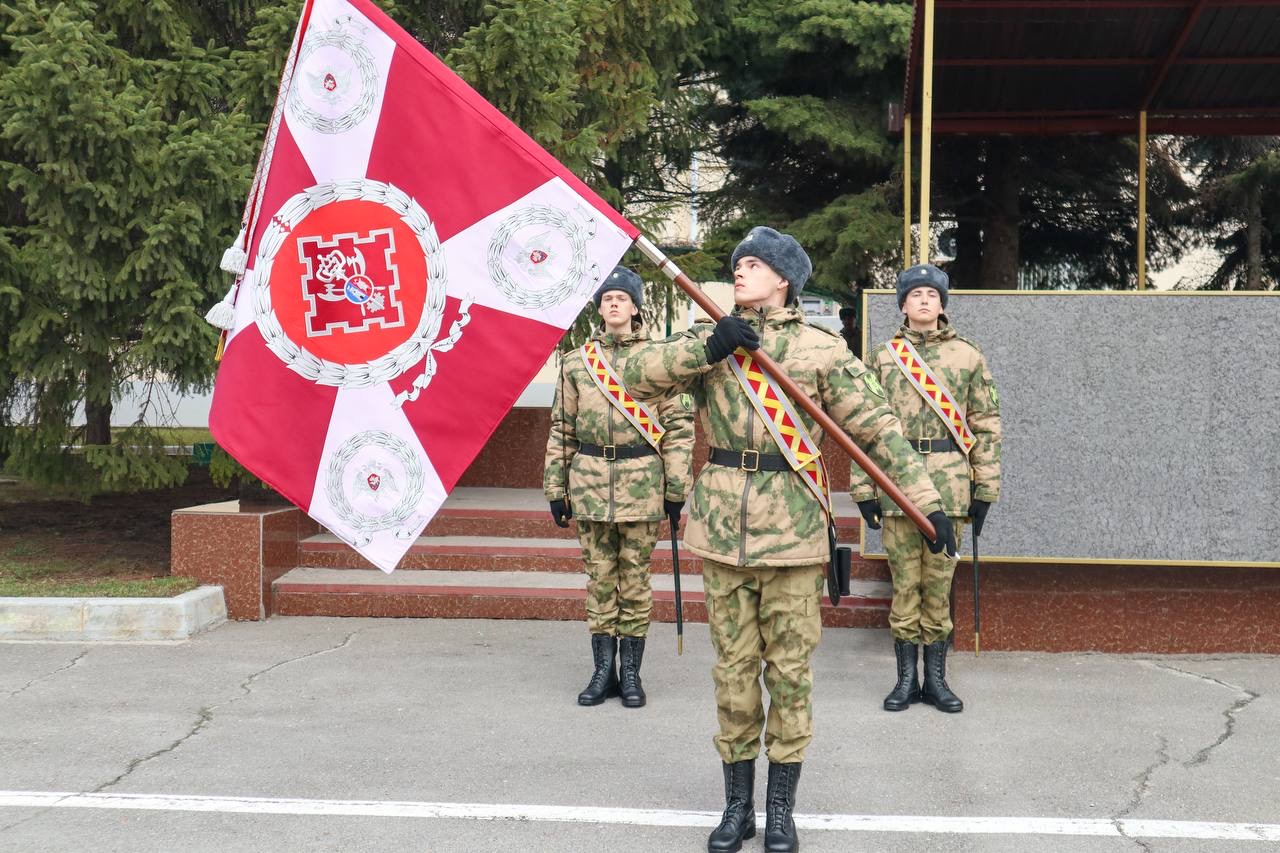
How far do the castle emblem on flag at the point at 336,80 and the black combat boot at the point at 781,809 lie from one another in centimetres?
266

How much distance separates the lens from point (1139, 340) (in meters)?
7.05

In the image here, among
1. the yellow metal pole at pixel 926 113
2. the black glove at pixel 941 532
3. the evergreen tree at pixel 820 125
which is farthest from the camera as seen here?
the evergreen tree at pixel 820 125

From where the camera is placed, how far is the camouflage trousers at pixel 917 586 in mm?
6332

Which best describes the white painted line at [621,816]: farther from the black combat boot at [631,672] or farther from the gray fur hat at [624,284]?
the gray fur hat at [624,284]

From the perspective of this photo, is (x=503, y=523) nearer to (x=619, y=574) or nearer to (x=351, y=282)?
(x=619, y=574)

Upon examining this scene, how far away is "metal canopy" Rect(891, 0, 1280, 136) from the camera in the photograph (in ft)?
28.2

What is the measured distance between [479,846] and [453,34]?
7397 millimetres

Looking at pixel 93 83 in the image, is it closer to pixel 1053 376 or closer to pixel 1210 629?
pixel 1053 376

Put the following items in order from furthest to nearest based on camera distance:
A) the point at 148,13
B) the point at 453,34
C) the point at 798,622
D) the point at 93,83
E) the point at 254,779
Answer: the point at 453,34, the point at 148,13, the point at 93,83, the point at 254,779, the point at 798,622

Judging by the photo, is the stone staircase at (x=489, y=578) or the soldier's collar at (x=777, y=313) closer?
the soldier's collar at (x=777, y=313)

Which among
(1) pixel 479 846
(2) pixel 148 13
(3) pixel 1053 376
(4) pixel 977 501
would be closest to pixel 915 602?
(4) pixel 977 501

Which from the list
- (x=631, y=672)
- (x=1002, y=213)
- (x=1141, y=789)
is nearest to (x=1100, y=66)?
(x=1002, y=213)

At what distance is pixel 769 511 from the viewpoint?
4.38m

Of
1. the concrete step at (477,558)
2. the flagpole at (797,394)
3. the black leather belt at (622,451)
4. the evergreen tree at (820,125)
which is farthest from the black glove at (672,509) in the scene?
the evergreen tree at (820,125)
